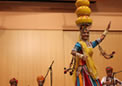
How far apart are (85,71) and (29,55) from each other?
5.66 feet

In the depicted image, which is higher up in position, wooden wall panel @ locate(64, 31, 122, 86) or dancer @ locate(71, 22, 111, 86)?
wooden wall panel @ locate(64, 31, 122, 86)

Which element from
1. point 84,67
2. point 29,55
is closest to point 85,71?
point 84,67

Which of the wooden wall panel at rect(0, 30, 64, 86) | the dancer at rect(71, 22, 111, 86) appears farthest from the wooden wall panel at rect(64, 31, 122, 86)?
the dancer at rect(71, 22, 111, 86)

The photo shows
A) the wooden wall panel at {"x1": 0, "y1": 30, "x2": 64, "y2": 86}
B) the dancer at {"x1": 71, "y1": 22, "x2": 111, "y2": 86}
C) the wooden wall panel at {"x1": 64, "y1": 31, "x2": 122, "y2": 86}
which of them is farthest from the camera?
the wooden wall panel at {"x1": 64, "y1": 31, "x2": 122, "y2": 86}

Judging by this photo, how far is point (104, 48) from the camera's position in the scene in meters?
4.24

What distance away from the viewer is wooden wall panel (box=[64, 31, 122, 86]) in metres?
4.14

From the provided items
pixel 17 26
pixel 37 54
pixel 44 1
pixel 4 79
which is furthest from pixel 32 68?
pixel 44 1

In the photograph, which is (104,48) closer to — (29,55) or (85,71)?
(29,55)

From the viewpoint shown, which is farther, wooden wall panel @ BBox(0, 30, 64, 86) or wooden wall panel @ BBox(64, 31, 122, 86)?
wooden wall panel @ BBox(64, 31, 122, 86)

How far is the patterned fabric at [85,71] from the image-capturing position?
2.49 meters

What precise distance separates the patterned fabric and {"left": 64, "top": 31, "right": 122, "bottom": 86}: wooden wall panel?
1.53m

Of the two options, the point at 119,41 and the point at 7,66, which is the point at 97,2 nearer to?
the point at 119,41

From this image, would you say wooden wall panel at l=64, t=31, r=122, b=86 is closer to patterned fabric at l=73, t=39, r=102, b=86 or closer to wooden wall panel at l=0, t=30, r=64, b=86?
wooden wall panel at l=0, t=30, r=64, b=86

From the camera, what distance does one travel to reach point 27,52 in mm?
4027
